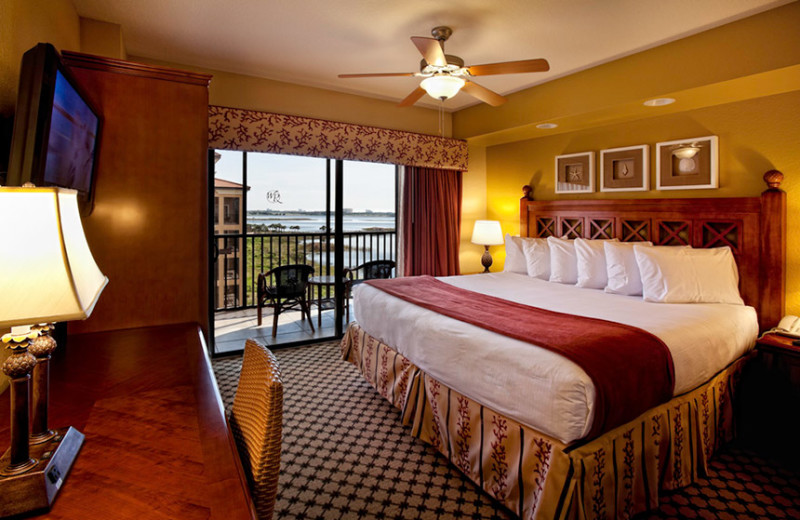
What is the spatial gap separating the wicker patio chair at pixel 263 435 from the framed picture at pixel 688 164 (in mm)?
3646

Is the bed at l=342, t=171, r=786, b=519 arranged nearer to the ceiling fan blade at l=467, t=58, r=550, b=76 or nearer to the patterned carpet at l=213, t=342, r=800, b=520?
the patterned carpet at l=213, t=342, r=800, b=520

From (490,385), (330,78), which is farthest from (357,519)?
(330,78)

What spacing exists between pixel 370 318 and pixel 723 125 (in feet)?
10.4

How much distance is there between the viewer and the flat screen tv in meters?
1.15

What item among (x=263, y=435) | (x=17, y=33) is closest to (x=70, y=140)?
(x=17, y=33)

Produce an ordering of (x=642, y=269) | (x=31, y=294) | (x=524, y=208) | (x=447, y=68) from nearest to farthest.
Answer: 1. (x=31, y=294)
2. (x=447, y=68)
3. (x=642, y=269)
4. (x=524, y=208)

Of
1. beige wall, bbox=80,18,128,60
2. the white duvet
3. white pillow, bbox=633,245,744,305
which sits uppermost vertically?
beige wall, bbox=80,18,128,60

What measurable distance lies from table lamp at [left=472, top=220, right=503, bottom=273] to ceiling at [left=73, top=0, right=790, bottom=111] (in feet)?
5.78

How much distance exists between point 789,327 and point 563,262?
1.61 metres

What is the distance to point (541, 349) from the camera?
1.90 metres

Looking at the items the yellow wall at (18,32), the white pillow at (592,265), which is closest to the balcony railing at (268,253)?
the white pillow at (592,265)

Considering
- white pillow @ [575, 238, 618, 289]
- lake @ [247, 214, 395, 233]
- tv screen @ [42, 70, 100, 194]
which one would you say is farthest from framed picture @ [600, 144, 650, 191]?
tv screen @ [42, 70, 100, 194]

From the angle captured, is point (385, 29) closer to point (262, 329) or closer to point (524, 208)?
point (524, 208)

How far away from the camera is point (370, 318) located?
10.7 feet
